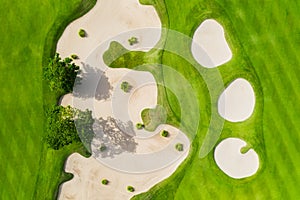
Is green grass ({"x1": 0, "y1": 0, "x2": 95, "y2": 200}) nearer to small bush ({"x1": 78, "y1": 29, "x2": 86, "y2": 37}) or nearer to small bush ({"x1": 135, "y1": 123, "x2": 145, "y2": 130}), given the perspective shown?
small bush ({"x1": 78, "y1": 29, "x2": 86, "y2": 37})

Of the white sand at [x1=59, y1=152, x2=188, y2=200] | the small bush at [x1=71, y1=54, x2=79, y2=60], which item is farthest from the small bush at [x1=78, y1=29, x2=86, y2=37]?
the white sand at [x1=59, y1=152, x2=188, y2=200]

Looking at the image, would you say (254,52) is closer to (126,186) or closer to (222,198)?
(222,198)

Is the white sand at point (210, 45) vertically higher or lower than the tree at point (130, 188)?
higher

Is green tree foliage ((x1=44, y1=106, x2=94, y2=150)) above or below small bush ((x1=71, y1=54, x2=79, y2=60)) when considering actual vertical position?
below

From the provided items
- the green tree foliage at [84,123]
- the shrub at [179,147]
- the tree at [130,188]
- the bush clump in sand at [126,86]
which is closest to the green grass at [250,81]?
the tree at [130,188]

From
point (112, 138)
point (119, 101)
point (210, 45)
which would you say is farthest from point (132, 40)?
point (112, 138)

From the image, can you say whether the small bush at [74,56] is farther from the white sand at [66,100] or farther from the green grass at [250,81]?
the green grass at [250,81]

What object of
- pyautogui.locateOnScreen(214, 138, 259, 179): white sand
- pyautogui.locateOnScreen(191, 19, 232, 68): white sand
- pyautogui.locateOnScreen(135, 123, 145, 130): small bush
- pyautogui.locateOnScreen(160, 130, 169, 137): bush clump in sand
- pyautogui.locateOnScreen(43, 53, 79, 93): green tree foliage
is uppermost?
pyautogui.locateOnScreen(191, 19, 232, 68): white sand

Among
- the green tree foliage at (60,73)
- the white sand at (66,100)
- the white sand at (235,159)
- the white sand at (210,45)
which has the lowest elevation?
the white sand at (235,159)
